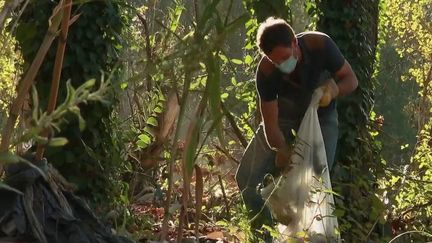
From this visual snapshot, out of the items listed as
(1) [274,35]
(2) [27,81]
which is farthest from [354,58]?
(2) [27,81]

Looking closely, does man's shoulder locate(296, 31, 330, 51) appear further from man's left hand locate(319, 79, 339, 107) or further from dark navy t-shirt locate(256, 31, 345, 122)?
man's left hand locate(319, 79, 339, 107)

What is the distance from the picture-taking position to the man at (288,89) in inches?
201

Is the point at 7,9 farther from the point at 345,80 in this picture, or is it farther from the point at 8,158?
the point at 345,80

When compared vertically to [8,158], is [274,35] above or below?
above

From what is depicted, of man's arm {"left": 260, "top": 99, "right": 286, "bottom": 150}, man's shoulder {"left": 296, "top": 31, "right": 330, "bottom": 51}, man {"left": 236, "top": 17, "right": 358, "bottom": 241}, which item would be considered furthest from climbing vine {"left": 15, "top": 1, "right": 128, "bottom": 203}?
man's shoulder {"left": 296, "top": 31, "right": 330, "bottom": 51}

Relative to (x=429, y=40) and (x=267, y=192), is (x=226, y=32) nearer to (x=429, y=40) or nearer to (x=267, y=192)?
(x=267, y=192)

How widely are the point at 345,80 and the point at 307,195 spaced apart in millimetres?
987

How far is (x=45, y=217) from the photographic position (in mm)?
2035

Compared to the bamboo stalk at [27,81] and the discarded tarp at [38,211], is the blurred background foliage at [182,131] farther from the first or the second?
the bamboo stalk at [27,81]

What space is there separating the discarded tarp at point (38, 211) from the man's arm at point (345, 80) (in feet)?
10.9

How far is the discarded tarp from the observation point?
77.4 inches

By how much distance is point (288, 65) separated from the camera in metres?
5.10

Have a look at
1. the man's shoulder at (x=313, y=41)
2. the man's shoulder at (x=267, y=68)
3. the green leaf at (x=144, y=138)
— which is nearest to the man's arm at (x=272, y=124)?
the man's shoulder at (x=267, y=68)

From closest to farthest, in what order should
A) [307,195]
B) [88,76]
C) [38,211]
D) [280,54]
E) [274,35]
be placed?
[38,211] → [307,195] → [274,35] → [280,54] → [88,76]
